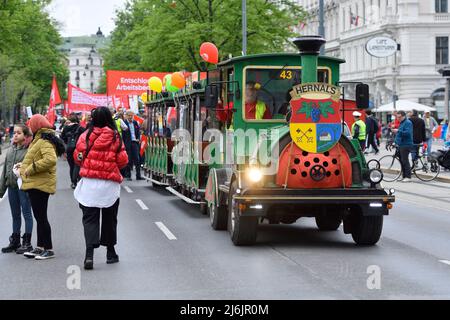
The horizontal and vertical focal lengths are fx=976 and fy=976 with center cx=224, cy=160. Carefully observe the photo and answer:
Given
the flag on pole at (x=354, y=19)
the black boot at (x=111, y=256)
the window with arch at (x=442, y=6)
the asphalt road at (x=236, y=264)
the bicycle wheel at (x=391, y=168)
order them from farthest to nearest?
the flag on pole at (x=354, y=19) < the window with arch at (x=442, y=6) < the bicycle wheel at (x=391, y=168) < the black boot at (x=111, y=256) < the asphalt road at (x=236, y=264)

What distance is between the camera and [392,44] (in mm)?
37031

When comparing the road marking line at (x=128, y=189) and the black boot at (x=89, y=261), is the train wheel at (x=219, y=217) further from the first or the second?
the road marking line at (x=128, y=189)

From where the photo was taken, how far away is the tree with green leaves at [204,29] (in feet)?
144

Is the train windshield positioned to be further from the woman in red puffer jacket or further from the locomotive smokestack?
the woman in red puffer jacket

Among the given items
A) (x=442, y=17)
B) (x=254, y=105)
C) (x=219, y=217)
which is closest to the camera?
(x=254, y=105)

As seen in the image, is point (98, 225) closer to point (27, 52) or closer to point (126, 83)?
point (126, 83)

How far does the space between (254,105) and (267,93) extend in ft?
0.88

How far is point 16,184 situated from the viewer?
1177 cm

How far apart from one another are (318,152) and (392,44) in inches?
1027

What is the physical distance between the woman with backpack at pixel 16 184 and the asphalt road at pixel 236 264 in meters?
0.31

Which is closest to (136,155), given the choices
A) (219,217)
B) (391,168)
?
(391,168)

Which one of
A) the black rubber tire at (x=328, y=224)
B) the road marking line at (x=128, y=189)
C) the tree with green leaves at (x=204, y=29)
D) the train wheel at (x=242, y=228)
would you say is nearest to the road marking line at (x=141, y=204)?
the road marking line at (x=128, y=189)
